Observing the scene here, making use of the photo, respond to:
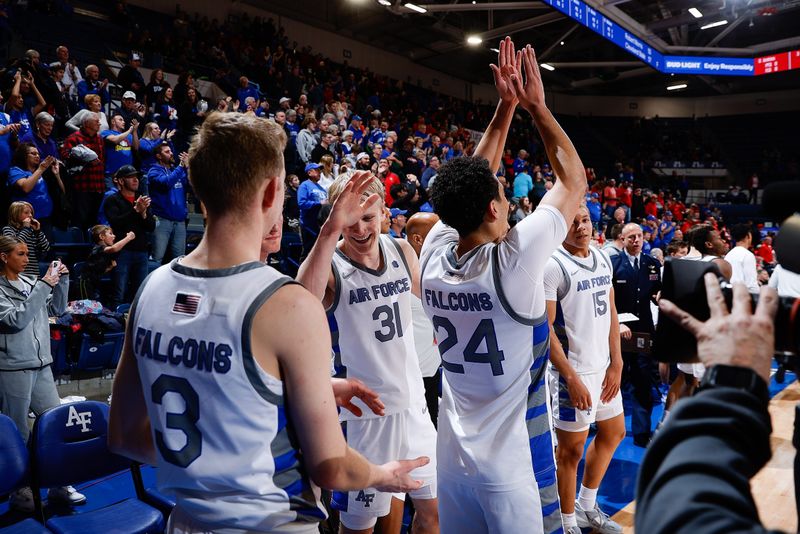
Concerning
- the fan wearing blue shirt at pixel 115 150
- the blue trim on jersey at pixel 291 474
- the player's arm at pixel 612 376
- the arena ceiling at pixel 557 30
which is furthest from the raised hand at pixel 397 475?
the arena ceiling at pixel 557 30

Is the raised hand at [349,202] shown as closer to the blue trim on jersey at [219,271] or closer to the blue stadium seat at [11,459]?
the blue trim on jersey at [219,271]

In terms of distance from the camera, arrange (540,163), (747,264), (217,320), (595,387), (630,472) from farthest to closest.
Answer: (540,163), (747,264), (630,472), (595,387), (217,320)

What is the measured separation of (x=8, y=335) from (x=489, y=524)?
4018 mm

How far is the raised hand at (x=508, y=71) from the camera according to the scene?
2.38 meters

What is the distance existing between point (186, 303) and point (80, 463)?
2637 mm

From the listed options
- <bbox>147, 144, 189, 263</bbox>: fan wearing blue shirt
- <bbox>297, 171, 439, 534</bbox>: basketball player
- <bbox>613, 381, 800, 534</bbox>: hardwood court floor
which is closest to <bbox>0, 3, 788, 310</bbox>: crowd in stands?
<bbox>147, 144, 189, 263</bbox>: fan wearing blue shirt

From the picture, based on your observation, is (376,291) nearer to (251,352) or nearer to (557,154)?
(557,154)

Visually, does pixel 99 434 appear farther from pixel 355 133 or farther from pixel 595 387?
pixel 355 133

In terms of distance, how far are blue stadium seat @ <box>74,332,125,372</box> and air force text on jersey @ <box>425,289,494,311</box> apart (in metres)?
4.62

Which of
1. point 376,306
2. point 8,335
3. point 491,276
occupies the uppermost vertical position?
point 491,276

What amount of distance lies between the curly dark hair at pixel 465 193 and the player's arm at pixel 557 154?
0.23 m

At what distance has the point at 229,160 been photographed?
1.38 m

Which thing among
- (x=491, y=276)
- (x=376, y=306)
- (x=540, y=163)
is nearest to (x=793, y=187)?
(x=491, y=276)

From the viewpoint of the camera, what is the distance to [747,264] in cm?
657
